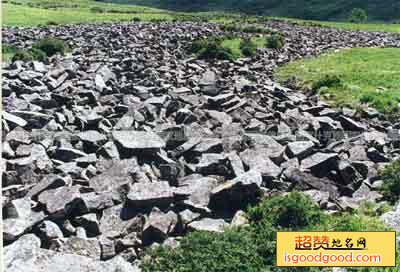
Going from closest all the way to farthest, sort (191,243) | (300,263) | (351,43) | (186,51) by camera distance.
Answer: (300,263)
(191,243)
(186,51)
(351,43)

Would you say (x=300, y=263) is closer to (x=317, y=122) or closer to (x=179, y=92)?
(x=317, y=122)

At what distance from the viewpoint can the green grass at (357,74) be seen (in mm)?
22406

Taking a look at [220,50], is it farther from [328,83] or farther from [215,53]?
[328,83]

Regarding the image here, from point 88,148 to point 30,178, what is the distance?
2762 mm

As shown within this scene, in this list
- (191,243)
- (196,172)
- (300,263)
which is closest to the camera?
(300,263)

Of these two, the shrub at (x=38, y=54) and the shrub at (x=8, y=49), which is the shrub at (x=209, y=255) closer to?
the shrub at (x=38, y=54)

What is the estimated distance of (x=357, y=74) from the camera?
28469 mm

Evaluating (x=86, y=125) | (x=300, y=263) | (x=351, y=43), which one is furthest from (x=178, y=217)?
(x=351, y=43)

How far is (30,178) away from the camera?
12258 mm

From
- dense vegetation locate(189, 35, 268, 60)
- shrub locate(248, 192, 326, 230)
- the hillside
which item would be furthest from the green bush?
the hillside

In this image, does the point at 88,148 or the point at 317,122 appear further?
the point at 317,122

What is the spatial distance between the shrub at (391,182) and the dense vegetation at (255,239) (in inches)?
57.4

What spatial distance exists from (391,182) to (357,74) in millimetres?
17282

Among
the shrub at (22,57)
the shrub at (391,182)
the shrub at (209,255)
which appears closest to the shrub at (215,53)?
the shrub at (22,57)
